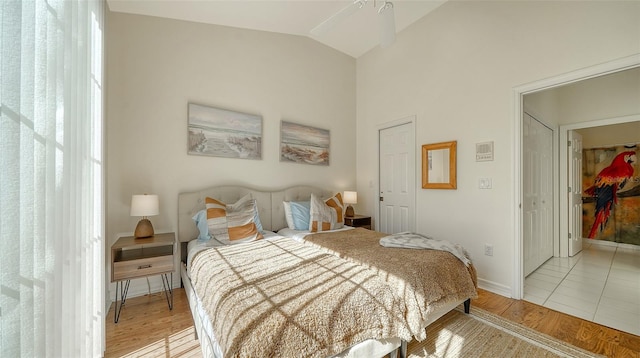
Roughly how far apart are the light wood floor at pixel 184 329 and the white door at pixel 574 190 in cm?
242

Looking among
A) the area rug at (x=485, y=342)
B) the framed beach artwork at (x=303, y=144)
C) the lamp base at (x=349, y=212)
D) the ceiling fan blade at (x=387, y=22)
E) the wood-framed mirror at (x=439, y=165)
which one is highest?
the ceiling fan blade at (x=387, y=22)

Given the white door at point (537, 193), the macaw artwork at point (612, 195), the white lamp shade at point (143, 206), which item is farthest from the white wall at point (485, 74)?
the macaw artwork at point (612, 195)

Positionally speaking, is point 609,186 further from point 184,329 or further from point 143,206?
point 143,206

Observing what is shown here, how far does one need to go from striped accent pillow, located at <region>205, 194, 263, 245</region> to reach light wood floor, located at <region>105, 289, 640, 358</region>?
763 mm

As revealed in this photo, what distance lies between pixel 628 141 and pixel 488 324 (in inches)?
194

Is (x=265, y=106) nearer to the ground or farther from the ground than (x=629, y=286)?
farther from the ground

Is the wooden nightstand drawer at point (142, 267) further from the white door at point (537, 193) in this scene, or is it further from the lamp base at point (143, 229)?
the white door at point (537, 193)

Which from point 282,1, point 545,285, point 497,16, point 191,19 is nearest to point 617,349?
point 545,285

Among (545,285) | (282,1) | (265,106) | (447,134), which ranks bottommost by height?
(545,285)

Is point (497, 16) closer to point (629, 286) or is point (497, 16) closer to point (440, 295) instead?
point (440, 295)

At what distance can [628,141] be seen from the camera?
13.9 ft

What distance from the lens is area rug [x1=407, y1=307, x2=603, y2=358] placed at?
170 cm

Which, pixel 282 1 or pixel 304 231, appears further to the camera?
pixel 304 231

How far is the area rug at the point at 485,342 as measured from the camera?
1.70m
